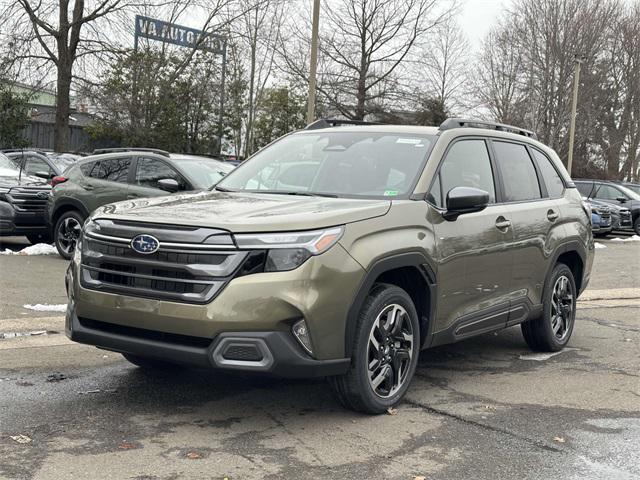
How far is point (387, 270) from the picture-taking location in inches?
184

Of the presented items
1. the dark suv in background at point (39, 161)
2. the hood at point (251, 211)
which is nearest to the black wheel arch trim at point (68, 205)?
the dark suv in background at point (39, 161)

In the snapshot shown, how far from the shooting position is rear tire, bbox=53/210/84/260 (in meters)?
11.6

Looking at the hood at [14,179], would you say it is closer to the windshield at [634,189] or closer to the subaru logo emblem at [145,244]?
the subaru logo emblem at [145,244]

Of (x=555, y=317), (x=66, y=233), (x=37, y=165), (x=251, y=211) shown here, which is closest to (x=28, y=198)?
(x=66, y=233)

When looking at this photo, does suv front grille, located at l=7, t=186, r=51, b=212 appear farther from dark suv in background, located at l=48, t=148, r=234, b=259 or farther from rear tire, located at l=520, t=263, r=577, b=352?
rear tire, located at l=520, t=263, r=577, b=352

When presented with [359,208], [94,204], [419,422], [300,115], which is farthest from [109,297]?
[300,115]

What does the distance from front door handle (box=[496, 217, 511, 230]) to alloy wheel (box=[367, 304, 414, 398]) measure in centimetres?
128

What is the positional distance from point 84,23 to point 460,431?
1119 inches

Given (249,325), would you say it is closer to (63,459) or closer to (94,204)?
(63,459)

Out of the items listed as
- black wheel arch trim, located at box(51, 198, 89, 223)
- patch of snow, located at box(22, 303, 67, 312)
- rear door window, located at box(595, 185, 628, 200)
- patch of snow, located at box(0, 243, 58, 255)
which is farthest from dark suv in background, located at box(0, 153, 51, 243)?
rear door window, located at box(595, 185, 628, 200)

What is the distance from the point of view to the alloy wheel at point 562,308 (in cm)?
681

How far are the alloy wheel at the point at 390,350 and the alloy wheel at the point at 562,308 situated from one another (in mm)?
2287

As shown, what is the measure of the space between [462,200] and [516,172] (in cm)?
149

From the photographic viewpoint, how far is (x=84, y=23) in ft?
97.4
